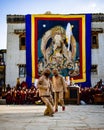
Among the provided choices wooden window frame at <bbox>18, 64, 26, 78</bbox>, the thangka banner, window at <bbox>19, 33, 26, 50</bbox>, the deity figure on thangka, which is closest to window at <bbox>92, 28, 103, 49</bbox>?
the thangka banner

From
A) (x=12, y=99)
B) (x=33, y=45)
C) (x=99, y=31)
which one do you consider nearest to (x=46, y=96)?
(x=12, y=99)

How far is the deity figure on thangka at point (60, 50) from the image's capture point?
82.6ft

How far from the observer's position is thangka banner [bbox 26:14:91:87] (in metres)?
24.6

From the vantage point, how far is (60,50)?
25422 millimetres

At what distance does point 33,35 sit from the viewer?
81.5ft

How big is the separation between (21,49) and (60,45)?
3.11 meters

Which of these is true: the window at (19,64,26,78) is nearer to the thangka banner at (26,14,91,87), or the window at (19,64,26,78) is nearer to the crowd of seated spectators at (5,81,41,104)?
the thangka banner at (26,14,91,87)

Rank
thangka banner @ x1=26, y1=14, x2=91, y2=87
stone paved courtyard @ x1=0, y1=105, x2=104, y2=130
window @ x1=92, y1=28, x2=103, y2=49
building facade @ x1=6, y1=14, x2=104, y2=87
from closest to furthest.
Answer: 1. stone paved courtyard @ x1=0, y1=105, x2=104, y2=130
2. thangka banner @ x1=26, y1=14, x2=91, y2=87
3. window @ x1=92, y1=28, x2=103, y2=49
4. building facade @ x1=6, y1=14, x2=104, y2=87

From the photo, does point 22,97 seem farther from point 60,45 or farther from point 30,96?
point 60,45

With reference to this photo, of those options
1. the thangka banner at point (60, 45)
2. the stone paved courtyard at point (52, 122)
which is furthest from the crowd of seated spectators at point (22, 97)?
the stone paved courtyard at point (52, 122)

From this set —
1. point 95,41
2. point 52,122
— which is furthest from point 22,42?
point 52,122

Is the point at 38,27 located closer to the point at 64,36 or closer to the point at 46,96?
the point at 64,36

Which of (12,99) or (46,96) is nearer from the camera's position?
(46,96)

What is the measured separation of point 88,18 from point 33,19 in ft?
13.2
